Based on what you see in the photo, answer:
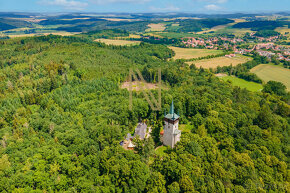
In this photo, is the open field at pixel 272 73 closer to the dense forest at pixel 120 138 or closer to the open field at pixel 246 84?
the open field at pixel 246 84

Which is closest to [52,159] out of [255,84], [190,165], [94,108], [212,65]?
[94,108]

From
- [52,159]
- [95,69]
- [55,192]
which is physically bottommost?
[55,192]

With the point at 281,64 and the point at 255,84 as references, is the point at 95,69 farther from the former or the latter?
the point at 281,64

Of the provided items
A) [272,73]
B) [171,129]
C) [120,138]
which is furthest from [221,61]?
[120,138]

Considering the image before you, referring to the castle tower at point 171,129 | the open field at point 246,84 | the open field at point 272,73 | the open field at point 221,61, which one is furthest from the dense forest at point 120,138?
the open field at point 221,61

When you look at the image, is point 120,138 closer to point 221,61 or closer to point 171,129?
point 171,129

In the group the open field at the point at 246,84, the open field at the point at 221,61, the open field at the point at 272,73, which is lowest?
the open field at the point at 246,84

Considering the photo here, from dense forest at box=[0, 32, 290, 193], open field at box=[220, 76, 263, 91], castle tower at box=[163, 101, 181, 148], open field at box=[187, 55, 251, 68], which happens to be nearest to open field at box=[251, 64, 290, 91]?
open field at box=[220, 76, 263, 91]

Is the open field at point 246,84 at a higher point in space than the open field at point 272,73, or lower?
lower
